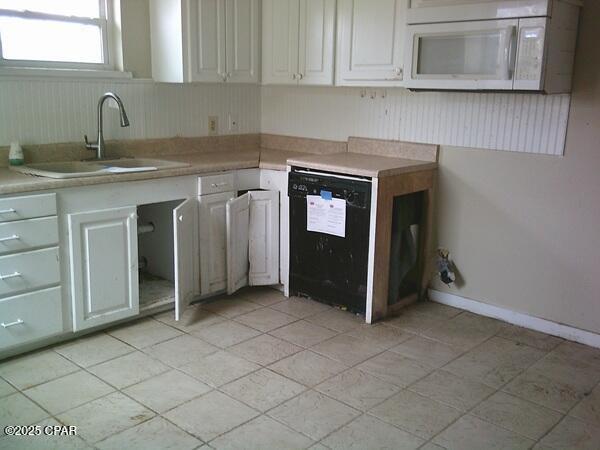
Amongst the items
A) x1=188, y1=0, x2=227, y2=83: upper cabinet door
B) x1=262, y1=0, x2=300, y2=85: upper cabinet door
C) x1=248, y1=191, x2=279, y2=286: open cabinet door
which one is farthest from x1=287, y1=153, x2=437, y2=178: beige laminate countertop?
x1=188, y1=0, x2=227, y2=83: upper cabinet door

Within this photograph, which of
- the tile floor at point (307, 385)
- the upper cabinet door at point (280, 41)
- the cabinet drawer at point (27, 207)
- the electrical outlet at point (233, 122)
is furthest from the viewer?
the electrical outlet at point (233, 122)

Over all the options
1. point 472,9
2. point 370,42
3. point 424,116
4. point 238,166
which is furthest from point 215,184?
point 472,9

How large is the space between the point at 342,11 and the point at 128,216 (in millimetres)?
1761

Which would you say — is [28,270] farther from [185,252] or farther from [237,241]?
[237,241]

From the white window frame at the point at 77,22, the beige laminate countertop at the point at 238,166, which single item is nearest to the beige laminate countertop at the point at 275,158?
the beige laminate countertop at the point at 238,166

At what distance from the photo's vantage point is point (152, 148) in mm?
3912

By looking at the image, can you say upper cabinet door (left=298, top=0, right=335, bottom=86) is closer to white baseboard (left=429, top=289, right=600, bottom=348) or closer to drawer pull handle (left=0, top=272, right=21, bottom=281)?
white baseboard (left=429, top=289, right=600, bottom=348)

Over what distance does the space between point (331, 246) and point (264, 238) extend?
494mm

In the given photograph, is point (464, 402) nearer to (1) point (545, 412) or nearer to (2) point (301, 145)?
(1) point (545, 412)

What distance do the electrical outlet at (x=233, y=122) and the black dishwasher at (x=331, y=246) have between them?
3.15 ft

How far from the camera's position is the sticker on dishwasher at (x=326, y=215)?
3443 mm

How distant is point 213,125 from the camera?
169 inches

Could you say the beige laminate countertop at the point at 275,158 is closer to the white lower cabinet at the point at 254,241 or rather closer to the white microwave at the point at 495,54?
the white lower cabinet at the point at 254,241

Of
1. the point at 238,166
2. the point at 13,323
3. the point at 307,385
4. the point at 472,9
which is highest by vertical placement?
the point at 472,9
